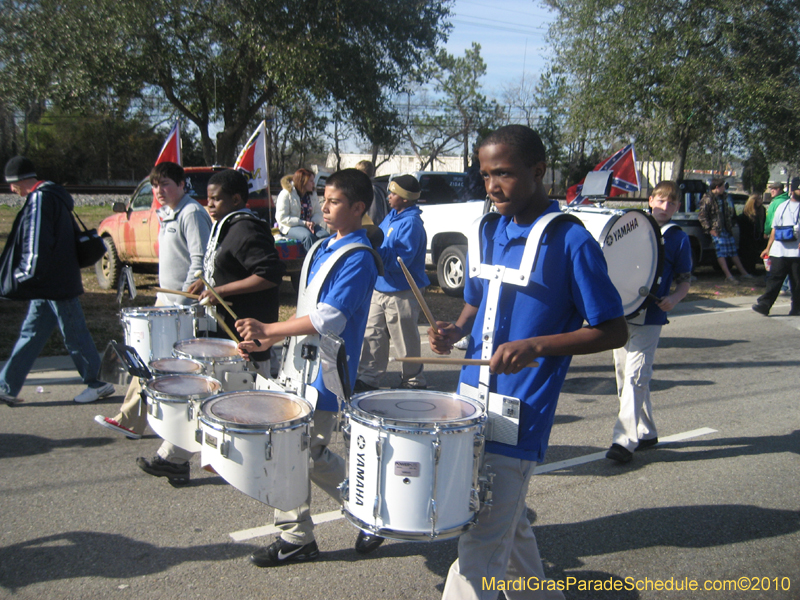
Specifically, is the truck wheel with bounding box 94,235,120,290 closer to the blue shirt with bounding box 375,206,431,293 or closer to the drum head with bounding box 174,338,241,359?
the blue shirt with bounding box 375,206,431,293

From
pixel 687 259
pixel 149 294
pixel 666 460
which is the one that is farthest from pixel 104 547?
pixel 149 294

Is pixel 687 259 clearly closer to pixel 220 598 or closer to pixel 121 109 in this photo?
pixel 220 598

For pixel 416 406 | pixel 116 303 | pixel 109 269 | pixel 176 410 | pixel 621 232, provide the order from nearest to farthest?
pixel 416 406
pixel 176 410
pixel 621 232
pixel 116 303
pixel 109 269

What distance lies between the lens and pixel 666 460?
16.7 feet

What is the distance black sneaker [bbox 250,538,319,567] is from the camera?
3336mm

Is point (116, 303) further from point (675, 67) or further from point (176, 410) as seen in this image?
point (675, 67)

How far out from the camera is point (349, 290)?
311 cm

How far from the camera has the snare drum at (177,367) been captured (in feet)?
12.0

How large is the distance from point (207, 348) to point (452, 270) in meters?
8.36

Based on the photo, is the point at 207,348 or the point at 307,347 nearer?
the point at 307,347

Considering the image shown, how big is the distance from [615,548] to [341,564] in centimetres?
151

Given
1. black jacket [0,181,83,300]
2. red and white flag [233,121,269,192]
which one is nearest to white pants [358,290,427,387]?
black jacket [0,181,83,300]

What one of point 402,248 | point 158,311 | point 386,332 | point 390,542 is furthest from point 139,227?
point 390,542

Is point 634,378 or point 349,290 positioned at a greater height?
point 349,290
